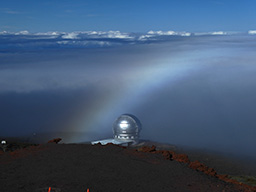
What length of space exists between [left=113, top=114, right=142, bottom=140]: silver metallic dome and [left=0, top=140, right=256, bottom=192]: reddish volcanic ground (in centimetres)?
1679

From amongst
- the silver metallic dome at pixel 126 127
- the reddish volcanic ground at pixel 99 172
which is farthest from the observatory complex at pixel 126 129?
the reddish volcanic ground at pixel 99 172

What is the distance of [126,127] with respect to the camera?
37.1 meters

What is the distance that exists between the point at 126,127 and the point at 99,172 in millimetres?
20887

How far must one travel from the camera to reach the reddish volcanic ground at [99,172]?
1492 cm

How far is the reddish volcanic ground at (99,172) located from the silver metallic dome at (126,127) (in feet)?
55.1

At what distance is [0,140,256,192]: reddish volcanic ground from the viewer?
14.9m

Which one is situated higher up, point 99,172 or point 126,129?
point 126,129

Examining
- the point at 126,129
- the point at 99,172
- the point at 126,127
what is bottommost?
the point at 99,172

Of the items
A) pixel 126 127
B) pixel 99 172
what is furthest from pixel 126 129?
pixel 99 172

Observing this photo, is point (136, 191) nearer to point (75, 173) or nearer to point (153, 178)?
point (153, 178)

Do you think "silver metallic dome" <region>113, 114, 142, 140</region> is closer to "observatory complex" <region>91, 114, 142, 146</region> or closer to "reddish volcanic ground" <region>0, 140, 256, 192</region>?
"observatory complex" <region>91, 114, 142, 146</region>

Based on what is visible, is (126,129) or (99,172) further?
(126,129)

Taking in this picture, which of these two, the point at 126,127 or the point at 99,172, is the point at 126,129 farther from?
the point at 99,172

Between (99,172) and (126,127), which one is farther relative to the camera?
(126,127)
